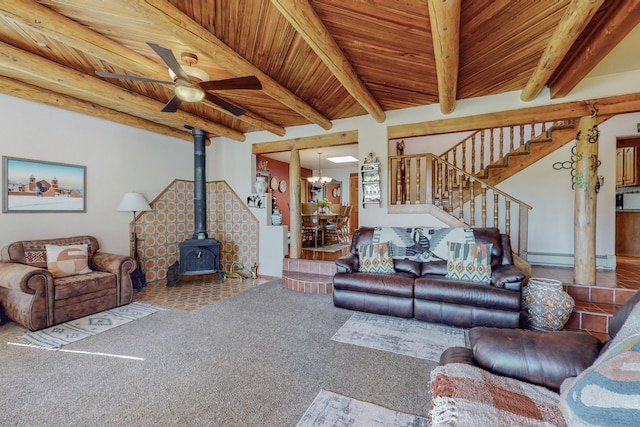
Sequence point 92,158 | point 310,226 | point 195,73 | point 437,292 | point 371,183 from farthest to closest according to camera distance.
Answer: point 310,226 < point 371,183 < point 92,158 < point 195,73 < point 437,292

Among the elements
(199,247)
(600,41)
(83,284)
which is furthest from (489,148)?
(83,284)

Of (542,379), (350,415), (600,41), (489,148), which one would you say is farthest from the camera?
(489,148)

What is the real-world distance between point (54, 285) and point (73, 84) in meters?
2.09

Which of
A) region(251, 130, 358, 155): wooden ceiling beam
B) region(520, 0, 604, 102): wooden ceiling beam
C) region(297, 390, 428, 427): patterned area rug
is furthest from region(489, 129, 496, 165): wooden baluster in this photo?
region(297, 390, 428, 427): patterned area rug

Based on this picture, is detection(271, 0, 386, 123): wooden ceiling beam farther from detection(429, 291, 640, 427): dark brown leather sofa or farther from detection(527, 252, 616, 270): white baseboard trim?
detection(527, 252, 616, 270): white baseboard trim

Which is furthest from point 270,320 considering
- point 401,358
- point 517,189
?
point 517,189

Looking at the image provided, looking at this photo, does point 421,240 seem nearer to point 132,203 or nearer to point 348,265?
point 348,265

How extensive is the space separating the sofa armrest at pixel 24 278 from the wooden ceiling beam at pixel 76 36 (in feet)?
7.03

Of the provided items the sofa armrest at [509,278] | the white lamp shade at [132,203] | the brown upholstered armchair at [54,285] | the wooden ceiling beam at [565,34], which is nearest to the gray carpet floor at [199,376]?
the brown upholstered armchair at [54,285]

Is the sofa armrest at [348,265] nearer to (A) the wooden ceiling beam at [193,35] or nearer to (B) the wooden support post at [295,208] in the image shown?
(B) the wooden support post at [295,208]

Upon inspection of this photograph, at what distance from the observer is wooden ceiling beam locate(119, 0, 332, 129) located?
1.84m

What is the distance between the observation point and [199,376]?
206 cm

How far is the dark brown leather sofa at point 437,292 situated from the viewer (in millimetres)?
2707

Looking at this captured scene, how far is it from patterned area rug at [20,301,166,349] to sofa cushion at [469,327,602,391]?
3355 millimetres
